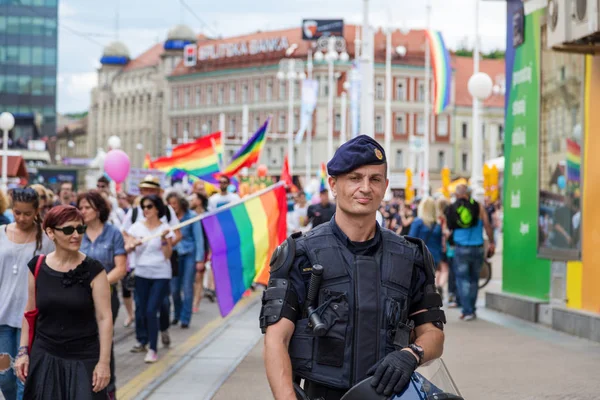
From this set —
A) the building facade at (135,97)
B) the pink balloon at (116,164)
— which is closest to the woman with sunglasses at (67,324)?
the pink balloon at (116,164)

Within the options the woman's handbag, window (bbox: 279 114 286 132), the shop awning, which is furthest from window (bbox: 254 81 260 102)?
the woman's handbag

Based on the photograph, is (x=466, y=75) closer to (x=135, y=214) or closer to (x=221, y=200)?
(x=221, y=200)

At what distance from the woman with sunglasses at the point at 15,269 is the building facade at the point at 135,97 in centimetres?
11576

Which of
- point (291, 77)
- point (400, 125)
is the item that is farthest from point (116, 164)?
point (400, 125)

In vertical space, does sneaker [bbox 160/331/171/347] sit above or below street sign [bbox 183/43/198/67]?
below

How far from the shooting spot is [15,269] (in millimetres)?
7508

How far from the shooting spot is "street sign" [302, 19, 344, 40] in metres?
→ 99.4

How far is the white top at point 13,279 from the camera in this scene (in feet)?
24.5

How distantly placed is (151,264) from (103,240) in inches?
97.0

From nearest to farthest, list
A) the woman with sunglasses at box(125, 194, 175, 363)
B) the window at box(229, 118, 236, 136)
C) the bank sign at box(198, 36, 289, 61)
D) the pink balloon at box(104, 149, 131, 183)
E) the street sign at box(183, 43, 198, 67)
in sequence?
1. the woman with sunglasses at box(125, 194, 175, 363)
2. the pink balloon at box(104, 149, 131, 183)
3. the bank sign at box(198, 36, 289, 61)
4. the window at box(229, 118, 236, 136)
5. the street sign at box(183, 43, 198, 67)

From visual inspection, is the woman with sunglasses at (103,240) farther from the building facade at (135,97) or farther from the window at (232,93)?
the building facade at (135,97)

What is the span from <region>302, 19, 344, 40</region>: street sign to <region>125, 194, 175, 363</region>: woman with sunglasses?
88.0 metres

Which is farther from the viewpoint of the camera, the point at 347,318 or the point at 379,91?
the point at 379,91

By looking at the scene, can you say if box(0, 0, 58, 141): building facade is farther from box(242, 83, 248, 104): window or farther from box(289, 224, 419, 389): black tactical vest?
box(289, 224, 419, 389): black tactical vest
